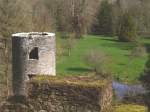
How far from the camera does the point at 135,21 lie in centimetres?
6625

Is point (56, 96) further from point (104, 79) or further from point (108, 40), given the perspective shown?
point (108, 40)

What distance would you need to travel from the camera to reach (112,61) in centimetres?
4931

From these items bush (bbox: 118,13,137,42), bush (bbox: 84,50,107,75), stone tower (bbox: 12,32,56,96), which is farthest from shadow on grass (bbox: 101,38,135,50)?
stone tower (bbox: 12,32,56,96)

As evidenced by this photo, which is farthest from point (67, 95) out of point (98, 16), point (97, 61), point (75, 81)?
point (98, 16)

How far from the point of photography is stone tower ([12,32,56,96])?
18.5m

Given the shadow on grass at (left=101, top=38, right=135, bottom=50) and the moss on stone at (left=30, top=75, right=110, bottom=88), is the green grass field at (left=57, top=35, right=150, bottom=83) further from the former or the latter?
the moss on stone at (left=30, top=75, right=110, bottom=88)

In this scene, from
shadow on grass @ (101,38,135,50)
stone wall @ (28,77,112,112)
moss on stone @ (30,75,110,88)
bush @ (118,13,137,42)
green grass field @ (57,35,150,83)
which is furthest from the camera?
bush @ (118,13,137,42)

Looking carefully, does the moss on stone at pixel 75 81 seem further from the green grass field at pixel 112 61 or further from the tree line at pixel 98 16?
the tree line at pixel 98 16

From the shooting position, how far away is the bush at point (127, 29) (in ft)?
209

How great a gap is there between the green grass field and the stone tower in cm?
2228

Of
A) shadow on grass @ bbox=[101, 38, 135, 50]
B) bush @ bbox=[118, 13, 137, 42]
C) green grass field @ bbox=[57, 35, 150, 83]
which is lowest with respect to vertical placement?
green grass field @ bbox=[57, 35, 150, 83]

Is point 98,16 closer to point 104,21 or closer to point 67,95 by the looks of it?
point 104,21

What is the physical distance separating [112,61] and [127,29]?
15572 mm

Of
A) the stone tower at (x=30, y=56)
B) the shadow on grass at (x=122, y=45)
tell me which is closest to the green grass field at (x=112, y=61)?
the shadow on grass at (x=122, y=45)
